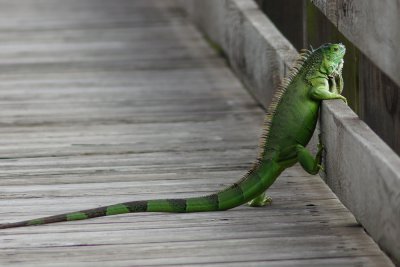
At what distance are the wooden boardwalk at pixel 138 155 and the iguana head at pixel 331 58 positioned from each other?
1.69ft

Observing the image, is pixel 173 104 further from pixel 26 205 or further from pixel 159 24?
pixel 159 24

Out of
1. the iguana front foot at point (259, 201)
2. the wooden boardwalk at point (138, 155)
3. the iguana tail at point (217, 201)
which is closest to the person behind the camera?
the wooden boardwalk at point (138, 155)

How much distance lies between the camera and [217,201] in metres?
4.63

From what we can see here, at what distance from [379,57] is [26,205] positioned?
156 centimetres

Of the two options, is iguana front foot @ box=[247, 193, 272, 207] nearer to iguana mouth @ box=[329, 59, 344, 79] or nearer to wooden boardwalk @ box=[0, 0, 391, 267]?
wooden boardwalk @ box=[0, 0, 391, 267]

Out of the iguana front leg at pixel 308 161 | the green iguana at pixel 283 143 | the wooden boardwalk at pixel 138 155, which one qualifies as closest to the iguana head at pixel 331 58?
the green iguana at pixel 283 143

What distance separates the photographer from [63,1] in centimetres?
1089

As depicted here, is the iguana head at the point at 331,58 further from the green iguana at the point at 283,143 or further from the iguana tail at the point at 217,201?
the iguana tail at the point at 217,201

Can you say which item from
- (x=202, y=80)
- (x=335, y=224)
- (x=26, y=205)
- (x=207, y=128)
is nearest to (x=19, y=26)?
(x=202, y=80)

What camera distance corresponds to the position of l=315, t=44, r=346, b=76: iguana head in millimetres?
4770

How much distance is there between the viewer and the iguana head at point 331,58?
15.6 feet

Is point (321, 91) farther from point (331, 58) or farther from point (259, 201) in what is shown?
point (259, 201)

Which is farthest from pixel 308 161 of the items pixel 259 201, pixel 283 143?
pixel 259 201

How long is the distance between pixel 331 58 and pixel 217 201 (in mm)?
737
